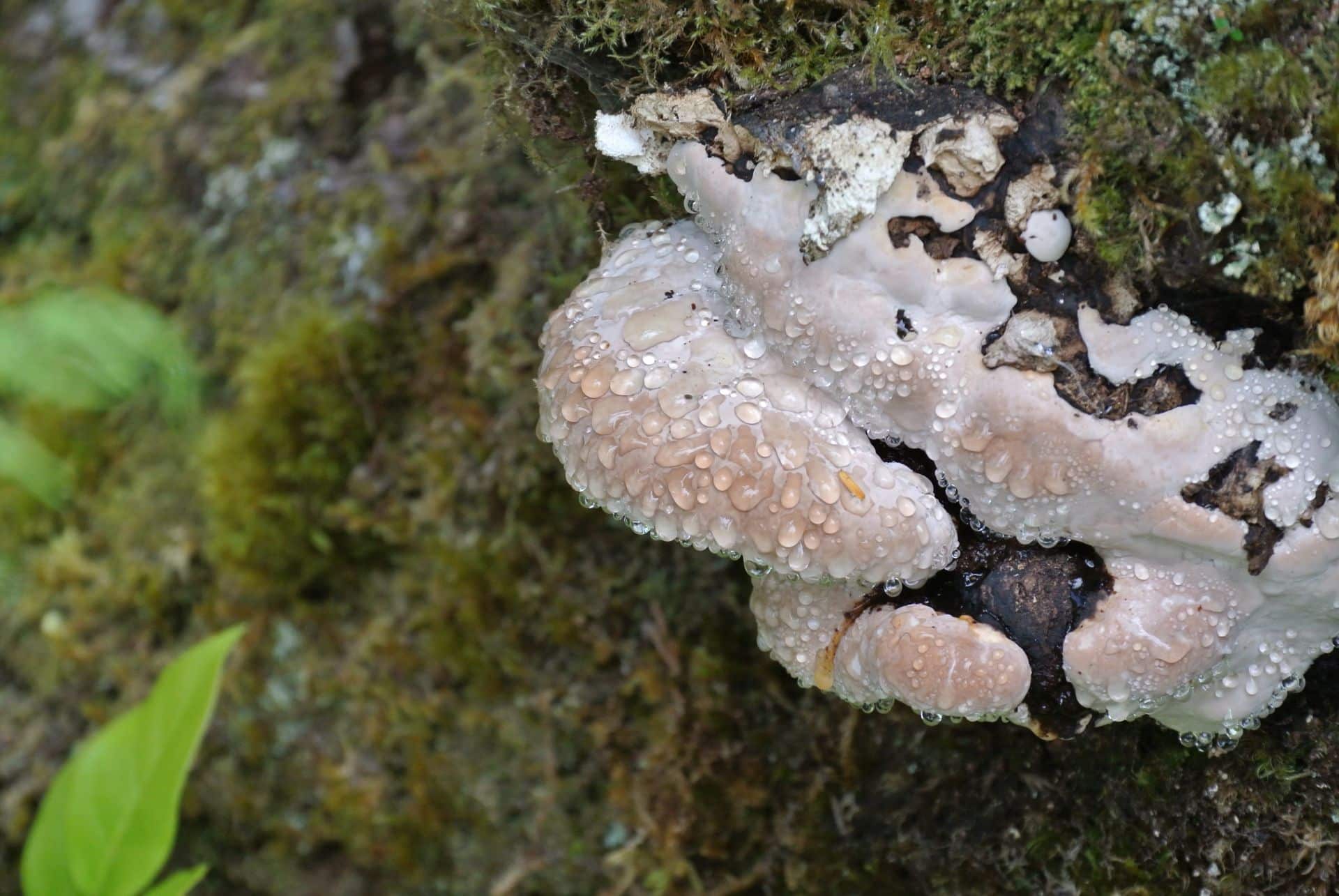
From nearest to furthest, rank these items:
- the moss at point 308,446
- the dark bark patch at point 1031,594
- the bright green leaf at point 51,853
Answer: the dark bark patch at point 1031,594 → the bright green leaf at point 51,853 → the moss at point 308,446

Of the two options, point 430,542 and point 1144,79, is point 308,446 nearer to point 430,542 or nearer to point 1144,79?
point 430,542

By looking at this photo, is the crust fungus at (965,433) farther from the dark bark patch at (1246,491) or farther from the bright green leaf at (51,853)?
the bright green leaf at (51,853)

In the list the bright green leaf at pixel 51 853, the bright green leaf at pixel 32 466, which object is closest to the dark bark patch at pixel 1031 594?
the bright green leaf at pixel 51 853

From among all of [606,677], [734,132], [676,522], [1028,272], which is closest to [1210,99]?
[1028,272]

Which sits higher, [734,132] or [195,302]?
[734,132]

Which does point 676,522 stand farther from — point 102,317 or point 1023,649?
point 102,317
